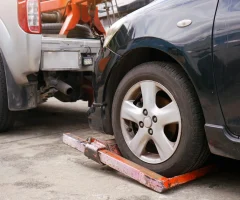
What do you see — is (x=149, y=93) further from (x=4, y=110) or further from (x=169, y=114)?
(x=4, y=110)

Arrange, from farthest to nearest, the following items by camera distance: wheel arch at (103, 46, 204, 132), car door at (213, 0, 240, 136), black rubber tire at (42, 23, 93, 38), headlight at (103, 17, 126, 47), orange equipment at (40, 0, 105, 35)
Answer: black rubber tire at (42, 23, 93, 38)
orange equipment at (40, 0, 105, 35)
headlight at (103, 17, 126, 47)
wheel arch at (103, 46, 204, 132)
car door at (213, 0, 240, 136)

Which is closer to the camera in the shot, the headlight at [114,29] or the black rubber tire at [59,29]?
the headlight at [114,29]

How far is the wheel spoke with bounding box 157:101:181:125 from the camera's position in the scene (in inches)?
101

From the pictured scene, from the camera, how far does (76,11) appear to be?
4996 millimetres

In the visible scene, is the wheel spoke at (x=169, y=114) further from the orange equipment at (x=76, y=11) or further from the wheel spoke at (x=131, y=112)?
the orange equipment at (x=76, y=11)

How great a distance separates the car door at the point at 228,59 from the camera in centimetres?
225

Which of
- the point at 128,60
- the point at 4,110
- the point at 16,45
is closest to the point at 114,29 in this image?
the point at 128,60

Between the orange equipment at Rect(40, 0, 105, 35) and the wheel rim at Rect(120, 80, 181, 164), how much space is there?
2316 mm

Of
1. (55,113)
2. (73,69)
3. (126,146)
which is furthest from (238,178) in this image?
(55,113)

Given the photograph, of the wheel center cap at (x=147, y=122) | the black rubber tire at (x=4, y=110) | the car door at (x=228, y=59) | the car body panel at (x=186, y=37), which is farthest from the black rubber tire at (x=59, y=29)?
the car door at (x=228, y=59)

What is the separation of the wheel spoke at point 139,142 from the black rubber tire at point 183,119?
0.25 ft

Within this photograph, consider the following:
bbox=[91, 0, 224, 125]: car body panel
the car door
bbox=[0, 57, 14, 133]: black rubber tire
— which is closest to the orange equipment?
bbox=[0, 57, 14, 133]: black rubber tire

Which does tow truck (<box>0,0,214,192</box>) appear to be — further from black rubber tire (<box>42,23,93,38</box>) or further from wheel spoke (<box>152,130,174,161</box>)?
Result: wheel spoke (<box>152,130,174,161</box>)

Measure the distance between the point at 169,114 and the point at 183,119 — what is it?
0.12m
